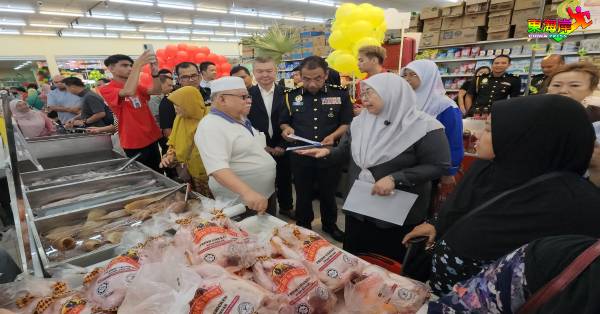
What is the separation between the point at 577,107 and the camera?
84cm

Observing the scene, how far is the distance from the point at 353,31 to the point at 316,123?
1984mm

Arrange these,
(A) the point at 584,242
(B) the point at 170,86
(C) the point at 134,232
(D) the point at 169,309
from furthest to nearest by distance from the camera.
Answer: (B) the point at 170,86 < (C) the point at 134,232 < (D) the point at 169,309 < (A) the point at 584,242

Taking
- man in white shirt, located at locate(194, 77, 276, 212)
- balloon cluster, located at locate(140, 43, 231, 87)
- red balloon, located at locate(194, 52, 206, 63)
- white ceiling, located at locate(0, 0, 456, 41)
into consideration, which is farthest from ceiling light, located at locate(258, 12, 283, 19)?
man in white shirt, located at locate(194, 77, 276, 212)

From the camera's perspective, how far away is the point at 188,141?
2145 millimetres

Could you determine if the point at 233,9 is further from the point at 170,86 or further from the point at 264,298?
the point at 264,298

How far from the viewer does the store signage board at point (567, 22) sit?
4.37 meters

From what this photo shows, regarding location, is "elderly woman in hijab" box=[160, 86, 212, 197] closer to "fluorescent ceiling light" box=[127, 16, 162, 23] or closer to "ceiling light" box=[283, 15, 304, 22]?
"fluorescent ceiling light" box=[127, 16, 162, 23]

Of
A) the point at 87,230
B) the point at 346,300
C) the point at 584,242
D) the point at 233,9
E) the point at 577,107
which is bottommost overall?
the point at 87,230

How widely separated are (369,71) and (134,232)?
7.83ft

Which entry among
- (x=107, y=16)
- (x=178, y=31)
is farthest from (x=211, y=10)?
(x=178, y=31)

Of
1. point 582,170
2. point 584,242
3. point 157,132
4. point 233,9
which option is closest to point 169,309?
point 584,242

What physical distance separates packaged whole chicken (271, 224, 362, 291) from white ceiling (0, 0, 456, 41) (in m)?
11.4

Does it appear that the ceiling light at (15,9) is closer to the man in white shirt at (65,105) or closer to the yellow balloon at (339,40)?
the man in white shirt at (65,105)

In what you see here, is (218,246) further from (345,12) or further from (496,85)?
(496,85)
